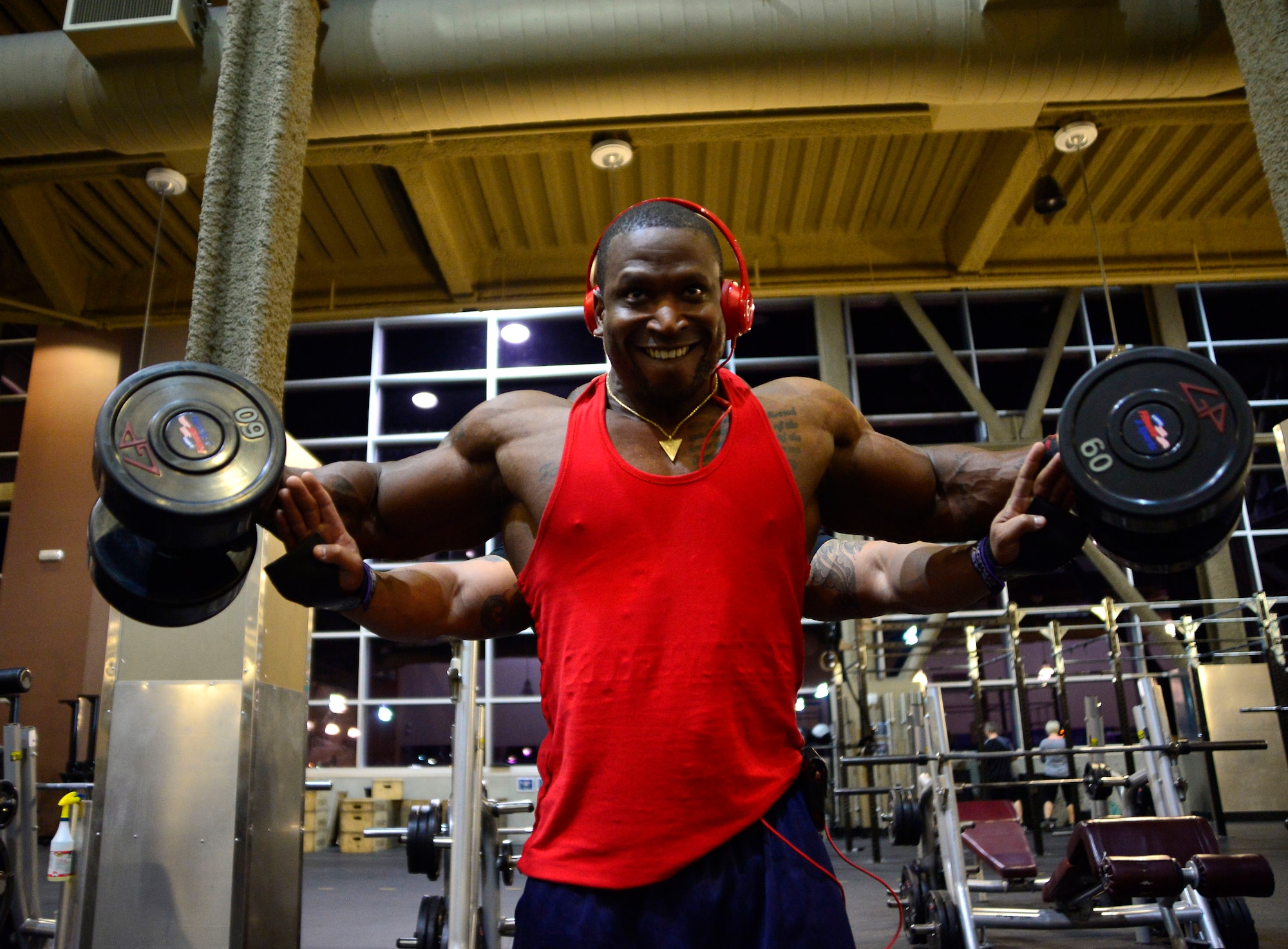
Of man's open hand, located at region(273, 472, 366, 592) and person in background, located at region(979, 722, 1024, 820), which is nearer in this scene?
man's open hand, located at region(273, 472, 366, 592)

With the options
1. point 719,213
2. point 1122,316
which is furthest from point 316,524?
point 1122,316

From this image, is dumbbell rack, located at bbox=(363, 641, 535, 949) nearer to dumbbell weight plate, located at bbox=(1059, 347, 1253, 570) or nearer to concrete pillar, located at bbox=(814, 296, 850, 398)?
dumbbell weight plate, located at bbox=(1059, 347, 1253, 570)

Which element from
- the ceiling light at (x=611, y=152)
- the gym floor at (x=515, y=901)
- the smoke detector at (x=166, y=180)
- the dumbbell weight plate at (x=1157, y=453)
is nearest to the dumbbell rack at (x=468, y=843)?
the gym floor at (x=515, y=901)

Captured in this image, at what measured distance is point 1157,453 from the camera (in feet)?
3.71

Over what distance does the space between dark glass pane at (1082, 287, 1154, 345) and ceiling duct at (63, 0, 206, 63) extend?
8019 mm

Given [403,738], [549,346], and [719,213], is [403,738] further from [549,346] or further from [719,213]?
[719,213]

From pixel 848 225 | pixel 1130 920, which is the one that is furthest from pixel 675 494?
pixel 848 225

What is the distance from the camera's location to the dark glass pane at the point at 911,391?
1006 cm

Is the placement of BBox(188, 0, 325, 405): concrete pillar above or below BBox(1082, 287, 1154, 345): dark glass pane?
below

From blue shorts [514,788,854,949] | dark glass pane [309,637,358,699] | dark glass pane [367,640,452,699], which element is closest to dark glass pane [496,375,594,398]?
dark glass pane [367,640,452,699]

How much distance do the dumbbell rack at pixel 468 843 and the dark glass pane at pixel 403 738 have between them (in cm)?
601

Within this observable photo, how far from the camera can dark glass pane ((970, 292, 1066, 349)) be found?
10.0m

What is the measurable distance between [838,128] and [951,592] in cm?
480

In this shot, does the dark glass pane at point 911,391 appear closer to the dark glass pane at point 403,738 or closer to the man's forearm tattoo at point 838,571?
the dark glass pane at point 403,738
